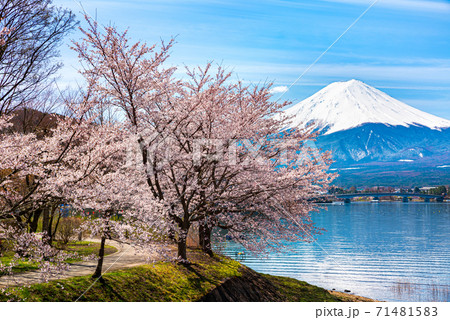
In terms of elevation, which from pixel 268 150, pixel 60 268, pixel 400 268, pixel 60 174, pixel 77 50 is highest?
pixel 77 50

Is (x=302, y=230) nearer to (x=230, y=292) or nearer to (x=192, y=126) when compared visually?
(x=230, y=292)

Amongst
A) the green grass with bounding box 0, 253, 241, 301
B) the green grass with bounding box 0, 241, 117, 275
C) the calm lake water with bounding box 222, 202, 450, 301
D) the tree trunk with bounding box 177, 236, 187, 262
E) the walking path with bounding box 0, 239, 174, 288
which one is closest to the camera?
the green grass with bounding box 0, 253, 241, 301

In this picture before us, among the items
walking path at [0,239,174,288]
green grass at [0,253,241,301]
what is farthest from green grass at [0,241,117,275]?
green grass at [0,253,241,301]

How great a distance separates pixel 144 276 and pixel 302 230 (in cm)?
768

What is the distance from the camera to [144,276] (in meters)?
13.9

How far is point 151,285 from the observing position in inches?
536

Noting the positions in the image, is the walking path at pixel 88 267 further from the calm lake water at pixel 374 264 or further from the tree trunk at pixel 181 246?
the calm lake water at pixel 374 264

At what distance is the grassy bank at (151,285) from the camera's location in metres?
10.8

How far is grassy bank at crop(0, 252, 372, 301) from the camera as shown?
10.8 metres

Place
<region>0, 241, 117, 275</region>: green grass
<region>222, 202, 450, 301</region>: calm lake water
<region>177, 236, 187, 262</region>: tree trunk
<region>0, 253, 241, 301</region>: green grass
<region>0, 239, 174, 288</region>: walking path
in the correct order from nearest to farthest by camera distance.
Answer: <region>0, 253, 241, 301</region>: green grass
<region>0, 239, 174, 288</region>: walking path
<region>0, 241, 117, 275</region>: green grass
<region>177, 236, 187, 262</region>: tree trunk
<region>222, 202, 450, 301</region>: calm lake water

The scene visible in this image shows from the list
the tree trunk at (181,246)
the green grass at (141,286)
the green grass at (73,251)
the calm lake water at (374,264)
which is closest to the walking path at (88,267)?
the green grass at (141,286)

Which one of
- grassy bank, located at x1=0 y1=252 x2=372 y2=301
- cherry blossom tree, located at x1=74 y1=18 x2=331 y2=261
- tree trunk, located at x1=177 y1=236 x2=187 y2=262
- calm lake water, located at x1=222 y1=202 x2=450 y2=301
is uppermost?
cherry blossom tree, located at x1=74 y1=18 x2=331 y2=261

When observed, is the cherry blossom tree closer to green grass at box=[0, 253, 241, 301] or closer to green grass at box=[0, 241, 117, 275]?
green grass at box=[0, 253, 241, 301]

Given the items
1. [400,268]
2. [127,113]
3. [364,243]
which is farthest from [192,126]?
[364,243]
